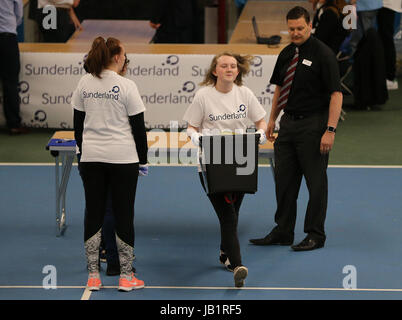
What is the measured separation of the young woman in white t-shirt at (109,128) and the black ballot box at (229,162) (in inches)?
20.1

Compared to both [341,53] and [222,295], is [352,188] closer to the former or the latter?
[222,295]

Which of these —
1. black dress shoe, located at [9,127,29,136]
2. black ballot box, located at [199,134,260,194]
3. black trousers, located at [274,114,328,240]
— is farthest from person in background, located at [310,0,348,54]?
black ballot box, located at [199,134,260,194]

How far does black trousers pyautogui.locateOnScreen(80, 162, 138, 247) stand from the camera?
20.1 ft

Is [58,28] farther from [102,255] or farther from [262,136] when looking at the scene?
[262,136]

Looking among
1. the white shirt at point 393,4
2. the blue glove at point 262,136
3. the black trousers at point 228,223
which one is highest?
the white shirt at point 393,4

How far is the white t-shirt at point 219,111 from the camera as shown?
666 cm

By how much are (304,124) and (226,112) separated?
0.84 m

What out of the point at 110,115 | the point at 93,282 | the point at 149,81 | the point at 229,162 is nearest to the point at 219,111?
the point at 229,162

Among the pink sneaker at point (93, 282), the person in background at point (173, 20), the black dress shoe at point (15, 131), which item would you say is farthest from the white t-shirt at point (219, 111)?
the person in background at point (173, 20)

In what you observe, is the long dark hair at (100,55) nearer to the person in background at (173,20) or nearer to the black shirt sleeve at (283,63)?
the black shirt sleeve at (283,63)

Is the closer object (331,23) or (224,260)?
(224,260)

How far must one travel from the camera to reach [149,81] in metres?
11.3

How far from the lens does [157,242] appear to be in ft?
24.8

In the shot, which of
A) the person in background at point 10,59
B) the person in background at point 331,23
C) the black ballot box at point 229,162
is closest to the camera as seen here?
the black ballot box at point 229,162
